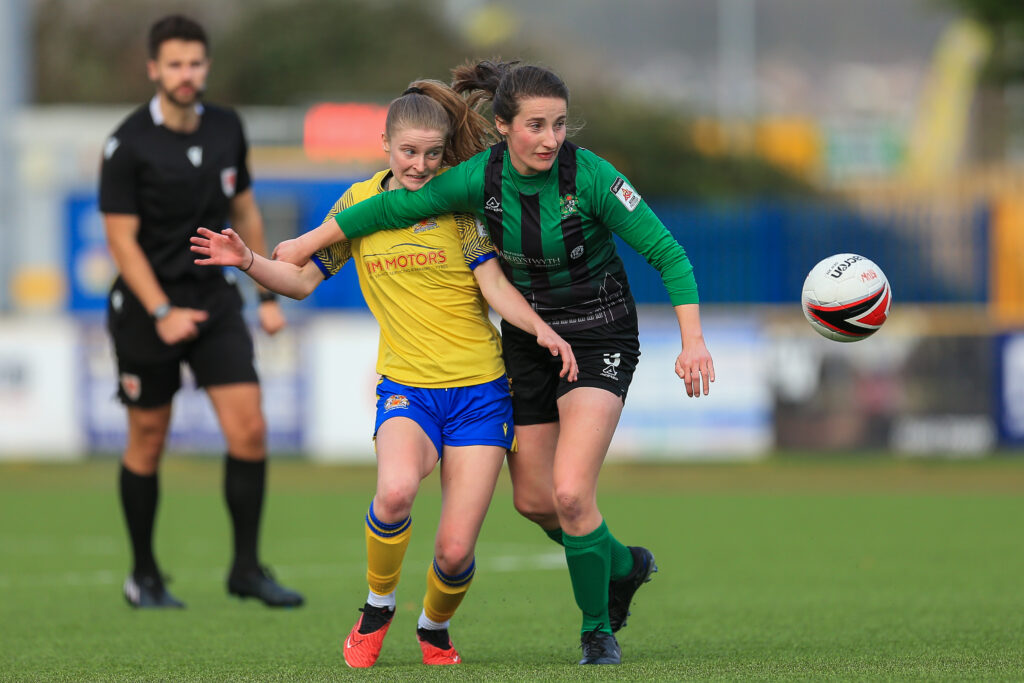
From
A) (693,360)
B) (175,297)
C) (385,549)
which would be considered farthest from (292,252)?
(175,297)

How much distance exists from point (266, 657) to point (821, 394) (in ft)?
36.0

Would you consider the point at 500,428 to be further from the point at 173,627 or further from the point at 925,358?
the point at 925,358

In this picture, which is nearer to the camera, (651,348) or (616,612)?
(616,612)

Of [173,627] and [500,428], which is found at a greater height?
[500,428]

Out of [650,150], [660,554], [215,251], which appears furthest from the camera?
[650,150]

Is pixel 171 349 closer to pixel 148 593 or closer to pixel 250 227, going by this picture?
pixel 250 227

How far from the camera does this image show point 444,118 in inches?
229

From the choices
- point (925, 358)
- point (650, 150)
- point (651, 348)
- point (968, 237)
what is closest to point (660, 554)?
point (651, 348)

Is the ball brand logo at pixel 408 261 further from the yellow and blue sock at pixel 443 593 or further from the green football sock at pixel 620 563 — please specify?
the green football sock at pixel 620 563

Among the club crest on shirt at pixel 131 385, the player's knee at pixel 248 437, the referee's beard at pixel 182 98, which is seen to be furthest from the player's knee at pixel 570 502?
the referee's beard at pixel 182 98

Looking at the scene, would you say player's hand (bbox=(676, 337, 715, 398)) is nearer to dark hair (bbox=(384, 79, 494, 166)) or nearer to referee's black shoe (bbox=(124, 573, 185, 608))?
dark hair (bbox=(384, 79, 494, 166))

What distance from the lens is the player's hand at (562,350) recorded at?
562cm

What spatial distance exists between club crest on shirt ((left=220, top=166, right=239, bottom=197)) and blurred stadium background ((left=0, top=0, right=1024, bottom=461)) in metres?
1.99

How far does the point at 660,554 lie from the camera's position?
9.58m
